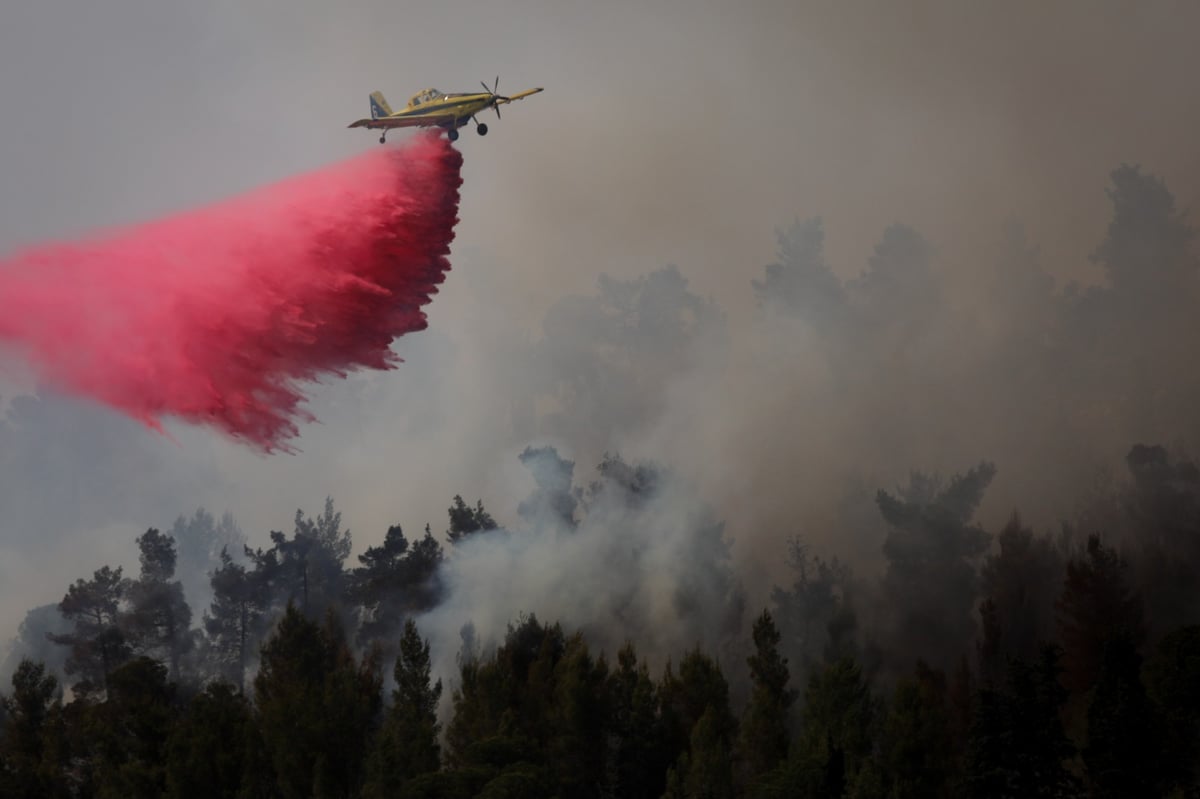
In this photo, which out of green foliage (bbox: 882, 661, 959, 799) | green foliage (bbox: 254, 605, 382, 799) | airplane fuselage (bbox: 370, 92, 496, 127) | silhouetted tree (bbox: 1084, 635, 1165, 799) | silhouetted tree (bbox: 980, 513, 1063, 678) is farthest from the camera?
silhouetted tree (bbox: 980, 513, 1063, 678)

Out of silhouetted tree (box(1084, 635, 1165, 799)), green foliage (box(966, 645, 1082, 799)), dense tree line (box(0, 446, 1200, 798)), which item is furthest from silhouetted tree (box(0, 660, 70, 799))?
silhouetted tree (box(1084, 635, 1165, 799))

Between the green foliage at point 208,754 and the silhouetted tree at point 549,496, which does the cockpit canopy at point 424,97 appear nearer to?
the green foliage at point 208,754

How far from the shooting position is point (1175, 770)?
6406cm

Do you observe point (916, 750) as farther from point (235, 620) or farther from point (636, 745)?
point (235, 620)

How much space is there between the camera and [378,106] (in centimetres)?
8338

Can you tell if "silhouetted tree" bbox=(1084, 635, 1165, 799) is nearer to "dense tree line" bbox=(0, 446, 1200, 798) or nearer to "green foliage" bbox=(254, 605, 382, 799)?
"dense tree line" bbox=(0, 446, 1200, 798)

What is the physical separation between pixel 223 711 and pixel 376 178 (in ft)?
100

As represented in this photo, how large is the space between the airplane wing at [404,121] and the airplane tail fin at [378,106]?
600 millimetres

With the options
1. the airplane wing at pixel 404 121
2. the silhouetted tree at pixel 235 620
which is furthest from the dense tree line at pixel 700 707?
the airplane wing at pixel 404 121

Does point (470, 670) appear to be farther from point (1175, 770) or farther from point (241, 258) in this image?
point (1175, 770)

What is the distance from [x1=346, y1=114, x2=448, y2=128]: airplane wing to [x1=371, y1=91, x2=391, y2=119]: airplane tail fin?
0.60 m

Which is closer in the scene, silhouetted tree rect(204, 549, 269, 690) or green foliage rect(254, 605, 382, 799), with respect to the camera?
green foliage rect(254, 605, 382, 799)

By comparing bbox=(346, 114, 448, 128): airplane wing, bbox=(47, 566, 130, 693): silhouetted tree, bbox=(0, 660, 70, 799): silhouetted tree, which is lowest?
bbox=(0, 660, 70, 799): silhouetted tree

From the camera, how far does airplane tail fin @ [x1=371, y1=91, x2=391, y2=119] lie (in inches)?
3260
